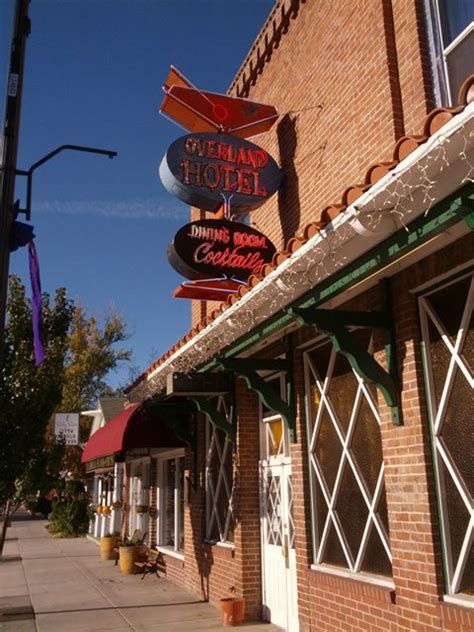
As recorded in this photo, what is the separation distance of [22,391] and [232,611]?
14.0 feet

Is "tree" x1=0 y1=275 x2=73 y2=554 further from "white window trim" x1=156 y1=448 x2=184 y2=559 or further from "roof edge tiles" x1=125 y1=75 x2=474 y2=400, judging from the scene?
"roof edge tiles" x1=125 y1=75 x2=474 y2=400

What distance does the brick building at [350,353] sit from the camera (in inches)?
190

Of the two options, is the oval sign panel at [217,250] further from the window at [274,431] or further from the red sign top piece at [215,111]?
the red sign top piece at [215,111]

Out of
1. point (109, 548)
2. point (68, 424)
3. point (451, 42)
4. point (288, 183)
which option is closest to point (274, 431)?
point (288, 183)

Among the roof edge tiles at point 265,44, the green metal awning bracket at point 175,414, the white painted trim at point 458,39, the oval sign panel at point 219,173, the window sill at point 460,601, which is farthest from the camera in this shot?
the green metal awning bracket at point 175,414

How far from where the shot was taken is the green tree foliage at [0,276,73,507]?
9.29 metres

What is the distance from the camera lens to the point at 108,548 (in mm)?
16812

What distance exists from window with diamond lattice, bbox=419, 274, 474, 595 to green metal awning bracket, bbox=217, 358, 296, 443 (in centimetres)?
250

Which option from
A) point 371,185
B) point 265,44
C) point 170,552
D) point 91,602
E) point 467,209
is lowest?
point 91,602

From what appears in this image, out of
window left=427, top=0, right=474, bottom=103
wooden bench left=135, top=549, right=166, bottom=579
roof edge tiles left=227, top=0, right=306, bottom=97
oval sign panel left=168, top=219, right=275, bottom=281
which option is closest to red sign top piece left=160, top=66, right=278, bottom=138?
roof edge tiles left=227, top=0, right=306, bottom=97

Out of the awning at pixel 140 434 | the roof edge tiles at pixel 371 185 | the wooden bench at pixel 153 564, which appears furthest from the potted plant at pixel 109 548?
the roof edge tiles at pixel 371 185

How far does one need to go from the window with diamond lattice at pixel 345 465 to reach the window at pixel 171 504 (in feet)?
19.3

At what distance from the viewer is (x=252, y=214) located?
1134 centimetres

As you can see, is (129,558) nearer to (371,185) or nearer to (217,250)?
(217,250)
